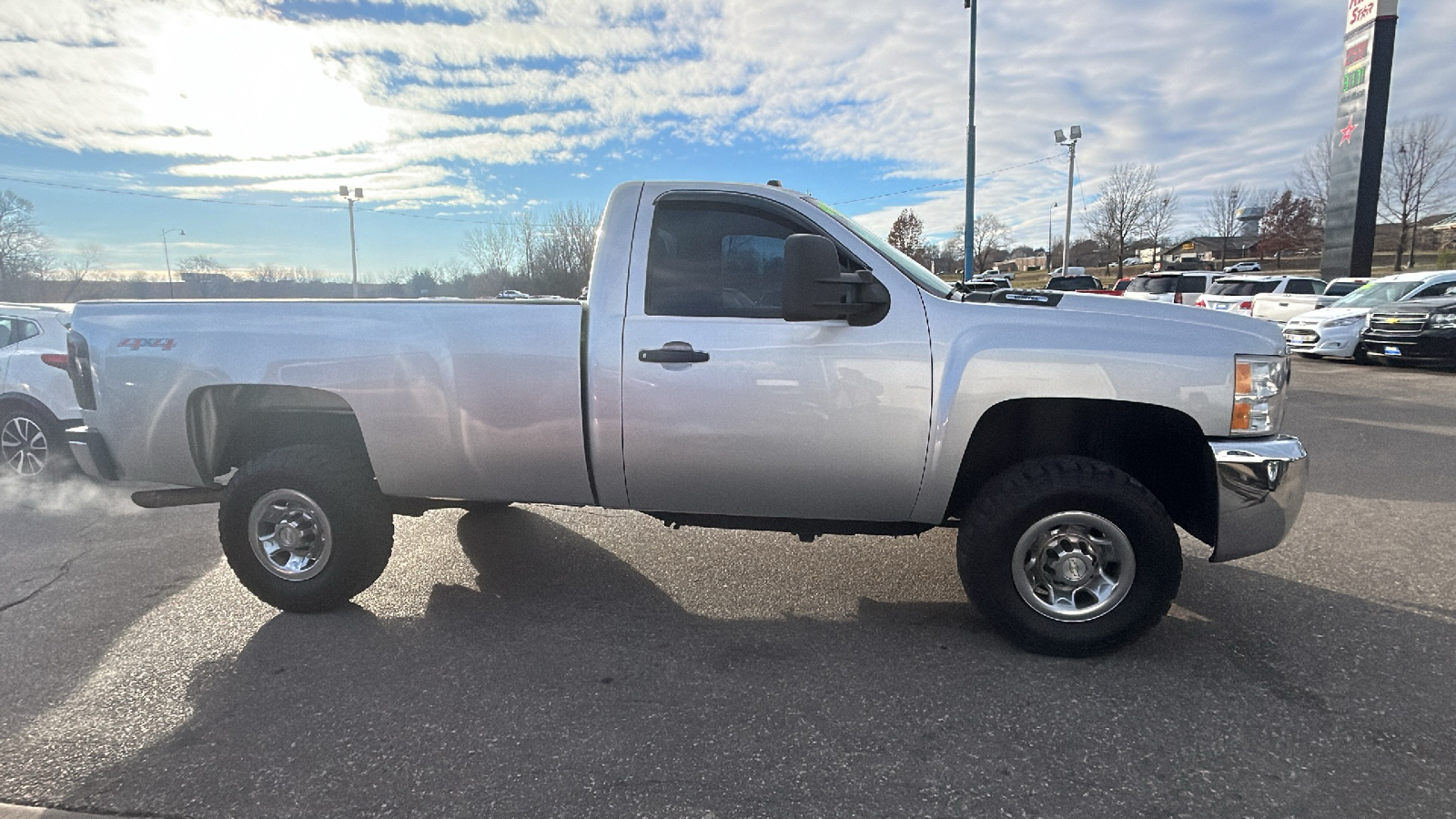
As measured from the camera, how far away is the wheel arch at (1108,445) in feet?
11.0

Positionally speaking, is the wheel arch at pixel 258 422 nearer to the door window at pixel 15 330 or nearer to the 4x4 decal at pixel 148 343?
the 4x4 decal at pixel 148 343

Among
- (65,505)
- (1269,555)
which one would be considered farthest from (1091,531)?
(65,505)

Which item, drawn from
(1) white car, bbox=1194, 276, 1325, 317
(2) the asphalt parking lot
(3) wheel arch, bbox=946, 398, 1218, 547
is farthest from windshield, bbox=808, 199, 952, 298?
(1) white car, bbox=1194, 276, 1325, 317

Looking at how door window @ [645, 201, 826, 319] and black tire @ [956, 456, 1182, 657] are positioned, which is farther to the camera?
door window @ [645, 201, 826, 319]

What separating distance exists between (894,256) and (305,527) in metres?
3.17

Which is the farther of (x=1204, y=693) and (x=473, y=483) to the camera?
(x=473, y=483)

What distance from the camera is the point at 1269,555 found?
A: 4.52m

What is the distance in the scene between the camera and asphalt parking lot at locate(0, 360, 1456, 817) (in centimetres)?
248

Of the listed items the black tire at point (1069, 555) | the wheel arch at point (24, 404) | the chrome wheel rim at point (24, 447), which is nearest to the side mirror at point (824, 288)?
the black tire at point (1069, 555)

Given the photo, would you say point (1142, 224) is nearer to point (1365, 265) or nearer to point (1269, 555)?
point (1365, 265)

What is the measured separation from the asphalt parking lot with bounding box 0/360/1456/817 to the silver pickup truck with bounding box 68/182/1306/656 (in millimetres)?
439

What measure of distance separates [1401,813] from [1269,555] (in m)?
2.49

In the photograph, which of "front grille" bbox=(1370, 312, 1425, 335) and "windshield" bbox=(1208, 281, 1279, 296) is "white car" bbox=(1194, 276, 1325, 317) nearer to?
"windshield" bbox=(1208, 281, 1279, 296)

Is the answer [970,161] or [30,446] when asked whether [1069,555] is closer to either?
[30,446]
